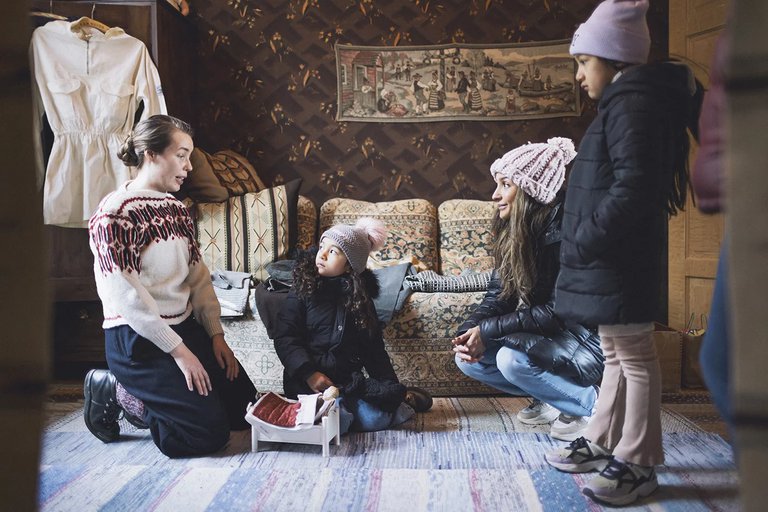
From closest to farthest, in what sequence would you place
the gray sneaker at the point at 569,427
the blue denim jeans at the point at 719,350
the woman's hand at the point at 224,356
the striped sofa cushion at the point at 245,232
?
the blue denim jeans at the point at 719,350, the gray sneaker at the point at 569,427, the woman's hand at the point at 224,356, the striped sofa cushion at the point at 245,232

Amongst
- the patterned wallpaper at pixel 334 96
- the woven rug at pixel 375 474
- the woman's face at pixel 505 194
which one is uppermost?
the patterned wallpaper at pixel 334 96

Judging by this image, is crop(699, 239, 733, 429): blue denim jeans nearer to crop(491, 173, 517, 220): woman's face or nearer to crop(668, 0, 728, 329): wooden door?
crop(491, 173, 517, 220): woman's face

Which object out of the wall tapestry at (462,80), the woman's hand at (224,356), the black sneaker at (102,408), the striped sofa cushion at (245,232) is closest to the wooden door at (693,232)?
the wall tapestry at (462,80)

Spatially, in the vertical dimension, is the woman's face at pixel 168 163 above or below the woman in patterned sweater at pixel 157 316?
above

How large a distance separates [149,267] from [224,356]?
17.1 inches

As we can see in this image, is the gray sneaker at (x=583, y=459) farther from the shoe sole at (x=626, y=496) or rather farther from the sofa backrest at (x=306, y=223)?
the sofa backrest at (x=306, y=223)

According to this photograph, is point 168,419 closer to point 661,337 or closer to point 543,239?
point 543,239

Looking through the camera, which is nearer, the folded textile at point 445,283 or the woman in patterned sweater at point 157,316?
the woman in patterned sweater at point 157,316

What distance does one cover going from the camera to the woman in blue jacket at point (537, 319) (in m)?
2.30

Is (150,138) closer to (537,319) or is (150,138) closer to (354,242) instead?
(354,242)

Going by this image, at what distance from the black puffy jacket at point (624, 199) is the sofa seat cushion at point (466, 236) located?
182 cm

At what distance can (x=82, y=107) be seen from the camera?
10.8 ft

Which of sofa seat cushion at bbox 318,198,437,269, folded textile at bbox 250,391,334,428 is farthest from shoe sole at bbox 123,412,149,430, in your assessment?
sofa seat cushion at bbox 318,198,437,269

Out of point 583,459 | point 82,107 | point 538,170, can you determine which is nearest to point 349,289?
point 538,170
